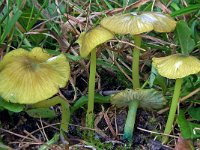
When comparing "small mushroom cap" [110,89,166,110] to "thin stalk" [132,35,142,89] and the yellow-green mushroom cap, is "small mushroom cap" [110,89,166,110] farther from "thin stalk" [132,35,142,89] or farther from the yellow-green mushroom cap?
the yellow-green mushroom cap

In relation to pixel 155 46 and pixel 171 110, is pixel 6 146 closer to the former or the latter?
pixel 171 110

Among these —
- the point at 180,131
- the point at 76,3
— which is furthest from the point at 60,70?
the point at 76,3

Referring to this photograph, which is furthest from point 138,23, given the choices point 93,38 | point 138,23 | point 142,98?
point 142,98

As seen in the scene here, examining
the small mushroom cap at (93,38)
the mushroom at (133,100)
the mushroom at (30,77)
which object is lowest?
the mushroom at (133,100)

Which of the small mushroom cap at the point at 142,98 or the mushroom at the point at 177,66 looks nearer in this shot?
the mushroom at the point at 177,66

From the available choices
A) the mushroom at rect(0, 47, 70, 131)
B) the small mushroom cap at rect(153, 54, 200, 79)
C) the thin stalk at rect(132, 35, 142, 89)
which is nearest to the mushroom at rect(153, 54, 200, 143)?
the small mushroom cap at rect(153, 54, 200, 79)

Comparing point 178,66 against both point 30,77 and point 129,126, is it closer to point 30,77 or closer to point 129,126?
point 129,126

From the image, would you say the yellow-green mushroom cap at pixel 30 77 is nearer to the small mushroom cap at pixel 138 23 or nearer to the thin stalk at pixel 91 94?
the thin stalk at pixel 91 94

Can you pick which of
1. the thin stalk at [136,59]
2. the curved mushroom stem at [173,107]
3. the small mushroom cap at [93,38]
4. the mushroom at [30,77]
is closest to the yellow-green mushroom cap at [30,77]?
the mushroom at [30,77]
